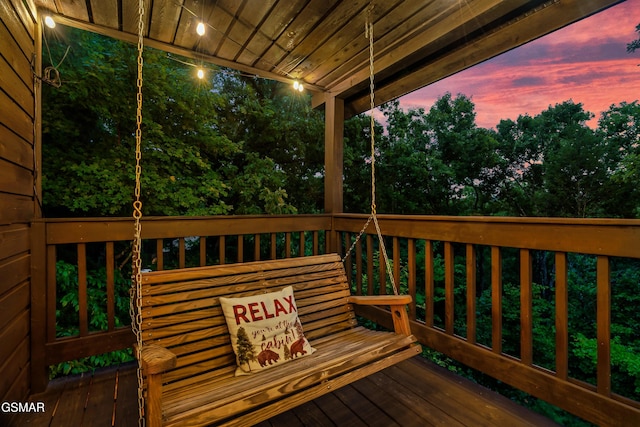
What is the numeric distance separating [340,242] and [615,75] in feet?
24.1

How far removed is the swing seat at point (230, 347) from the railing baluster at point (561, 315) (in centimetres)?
70

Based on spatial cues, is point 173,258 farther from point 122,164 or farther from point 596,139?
point 596,139

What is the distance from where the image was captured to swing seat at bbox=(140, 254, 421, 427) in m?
1.19

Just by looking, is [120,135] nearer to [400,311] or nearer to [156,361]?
[156,361]

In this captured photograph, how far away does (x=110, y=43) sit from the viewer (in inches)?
169

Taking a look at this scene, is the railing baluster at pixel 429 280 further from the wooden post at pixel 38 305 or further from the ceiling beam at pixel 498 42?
the wooden post at pixel 38 305

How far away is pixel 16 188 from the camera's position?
167 centimetres

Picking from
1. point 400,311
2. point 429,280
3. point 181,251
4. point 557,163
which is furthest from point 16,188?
point 557,163

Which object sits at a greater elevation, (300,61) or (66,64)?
(66,64)

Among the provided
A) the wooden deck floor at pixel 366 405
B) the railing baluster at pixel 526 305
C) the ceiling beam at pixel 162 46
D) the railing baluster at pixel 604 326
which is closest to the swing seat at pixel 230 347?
the wooden deck floor at pixel 366 405

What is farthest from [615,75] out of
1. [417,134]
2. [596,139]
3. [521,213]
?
[417,134]

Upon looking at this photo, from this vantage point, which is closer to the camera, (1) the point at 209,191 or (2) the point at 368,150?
(1) the point at 209,191

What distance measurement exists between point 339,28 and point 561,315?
7.43 feet

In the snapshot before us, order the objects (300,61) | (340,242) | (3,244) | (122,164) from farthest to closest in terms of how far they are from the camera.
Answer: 1. (122,164)
2. (340,242)
3. (300,61)
4. (3,244)
